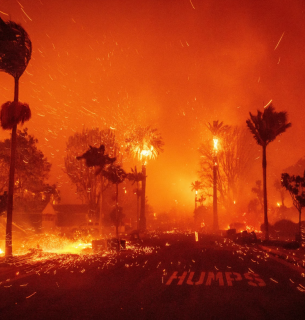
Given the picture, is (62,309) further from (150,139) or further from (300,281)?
(150,139)

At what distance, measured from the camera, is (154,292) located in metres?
10.7

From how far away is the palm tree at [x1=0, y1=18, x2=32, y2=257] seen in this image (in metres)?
19.5

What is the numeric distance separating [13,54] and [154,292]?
47.8 ft

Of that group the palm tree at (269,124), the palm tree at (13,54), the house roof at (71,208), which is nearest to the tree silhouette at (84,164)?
the house roof at (71,208)

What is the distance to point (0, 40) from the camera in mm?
19547

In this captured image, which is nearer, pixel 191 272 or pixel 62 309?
pixel 62 309

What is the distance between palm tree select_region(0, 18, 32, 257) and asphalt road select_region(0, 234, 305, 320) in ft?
12.9

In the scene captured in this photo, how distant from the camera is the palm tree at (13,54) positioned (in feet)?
64.0

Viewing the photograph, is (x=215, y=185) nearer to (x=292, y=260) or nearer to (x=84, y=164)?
(x=84, y=164)

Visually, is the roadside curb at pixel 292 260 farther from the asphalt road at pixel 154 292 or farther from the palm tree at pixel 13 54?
the palm tree at pixel 13 54

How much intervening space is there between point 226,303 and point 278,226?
39661 mm

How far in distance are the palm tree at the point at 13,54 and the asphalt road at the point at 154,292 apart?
394cm

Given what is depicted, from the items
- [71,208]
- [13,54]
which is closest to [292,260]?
[13,54]

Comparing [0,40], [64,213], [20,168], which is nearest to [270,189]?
[64,213]
